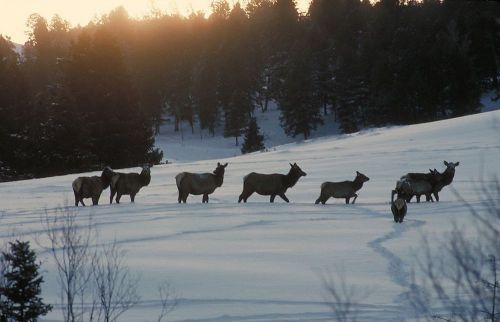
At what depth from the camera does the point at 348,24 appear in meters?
83.6

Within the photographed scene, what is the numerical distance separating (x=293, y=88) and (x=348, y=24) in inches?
746

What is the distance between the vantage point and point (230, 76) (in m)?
83.3

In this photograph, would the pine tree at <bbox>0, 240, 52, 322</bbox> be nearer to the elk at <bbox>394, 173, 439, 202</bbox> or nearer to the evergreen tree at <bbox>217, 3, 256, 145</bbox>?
the elk at <bbox>394, 173, 439, 202</bbox>

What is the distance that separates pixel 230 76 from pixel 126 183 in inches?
2608

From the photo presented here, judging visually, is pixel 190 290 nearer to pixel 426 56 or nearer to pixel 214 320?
pixel 214 320

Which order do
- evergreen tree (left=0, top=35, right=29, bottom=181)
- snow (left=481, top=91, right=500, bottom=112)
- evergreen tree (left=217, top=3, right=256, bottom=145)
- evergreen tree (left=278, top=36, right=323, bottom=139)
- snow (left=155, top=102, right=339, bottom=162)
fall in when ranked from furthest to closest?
evergreen tree (left=217, top=3, right=256, bottom=145) → evergreen tree (left=278, top=36, right=323, bottom=139) → snow (left=155, top=102, right=339, bottom=162) → snow (left=481, top=91, right=500, bottom=112) → evergreen tree (left=0, top=35, right=29, bottom=181)

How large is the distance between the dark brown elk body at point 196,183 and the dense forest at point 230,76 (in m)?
17.2

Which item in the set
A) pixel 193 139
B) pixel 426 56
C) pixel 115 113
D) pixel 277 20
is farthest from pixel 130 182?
pixel 277 20

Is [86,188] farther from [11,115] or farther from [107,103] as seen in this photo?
[11,115]

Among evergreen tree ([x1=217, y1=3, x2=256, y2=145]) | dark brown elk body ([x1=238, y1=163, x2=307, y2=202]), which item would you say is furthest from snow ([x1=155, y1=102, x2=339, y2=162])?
dark brown elk body ([x1=238, y1=163, x2=307, y2=202])

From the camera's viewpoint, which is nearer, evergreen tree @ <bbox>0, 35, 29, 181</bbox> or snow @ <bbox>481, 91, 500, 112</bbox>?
evergreen tree @ <bbox>0, 35, 29, 181</bbox>

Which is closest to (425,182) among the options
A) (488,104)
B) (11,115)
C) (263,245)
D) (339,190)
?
(339,190)

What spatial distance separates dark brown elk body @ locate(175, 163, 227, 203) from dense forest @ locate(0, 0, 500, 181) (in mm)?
17181

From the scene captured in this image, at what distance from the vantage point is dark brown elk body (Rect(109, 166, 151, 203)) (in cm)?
1819
